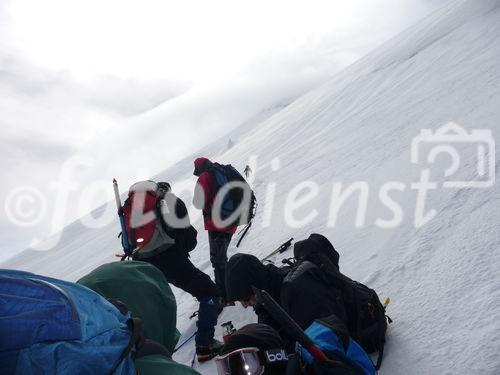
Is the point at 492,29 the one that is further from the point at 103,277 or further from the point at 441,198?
the point at 103,277

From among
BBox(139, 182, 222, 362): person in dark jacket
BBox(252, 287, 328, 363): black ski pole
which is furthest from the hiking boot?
BBox(252, 287, 328, 363): black ski pole

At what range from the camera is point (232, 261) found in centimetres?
345

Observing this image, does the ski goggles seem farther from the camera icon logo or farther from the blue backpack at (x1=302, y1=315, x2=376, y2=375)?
the camera icon logo

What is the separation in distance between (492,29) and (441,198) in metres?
13.1

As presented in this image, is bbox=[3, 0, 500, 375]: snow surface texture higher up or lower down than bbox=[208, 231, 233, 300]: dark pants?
lower down

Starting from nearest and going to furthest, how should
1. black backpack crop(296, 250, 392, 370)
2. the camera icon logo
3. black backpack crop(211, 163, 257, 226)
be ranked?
1. black backpack crop(296, 250, 392, 370)
2. black backpack crop(211, 163, 257, 226)
3. the camera icon logo

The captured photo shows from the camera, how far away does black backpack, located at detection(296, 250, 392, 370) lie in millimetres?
3062

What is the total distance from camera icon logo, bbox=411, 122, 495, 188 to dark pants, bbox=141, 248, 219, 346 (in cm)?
358

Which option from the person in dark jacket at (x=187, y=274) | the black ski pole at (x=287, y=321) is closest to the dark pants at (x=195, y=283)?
the person in dark jacket at (x=187, y=274)

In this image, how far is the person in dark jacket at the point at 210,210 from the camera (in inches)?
200

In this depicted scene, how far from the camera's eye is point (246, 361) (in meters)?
1.99

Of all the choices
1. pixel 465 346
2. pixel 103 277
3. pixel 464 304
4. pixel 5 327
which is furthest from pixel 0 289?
pixel 464 304

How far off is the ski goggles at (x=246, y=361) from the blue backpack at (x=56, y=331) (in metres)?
0.66

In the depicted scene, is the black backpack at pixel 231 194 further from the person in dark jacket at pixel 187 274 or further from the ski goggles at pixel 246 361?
the ski goggles at pixel 246 361
